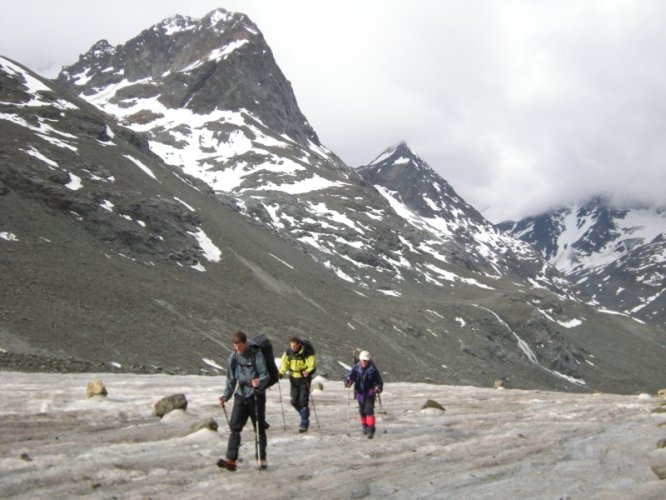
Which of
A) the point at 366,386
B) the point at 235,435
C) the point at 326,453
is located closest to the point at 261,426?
the point at 235,435

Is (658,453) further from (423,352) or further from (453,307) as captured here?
(453,307)

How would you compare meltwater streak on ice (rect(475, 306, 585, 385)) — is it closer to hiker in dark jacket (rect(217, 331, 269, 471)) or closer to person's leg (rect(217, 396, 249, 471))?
hiker in dark jacket (rect(217, 331, 269, 471))

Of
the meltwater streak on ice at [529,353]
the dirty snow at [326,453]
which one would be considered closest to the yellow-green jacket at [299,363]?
the dirty snow at [326,453]

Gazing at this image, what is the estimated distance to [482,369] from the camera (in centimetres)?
8688

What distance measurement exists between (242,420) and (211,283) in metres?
59.9

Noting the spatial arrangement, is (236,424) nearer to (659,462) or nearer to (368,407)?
(368,407)

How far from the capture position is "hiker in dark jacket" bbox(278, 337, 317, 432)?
1575 cm

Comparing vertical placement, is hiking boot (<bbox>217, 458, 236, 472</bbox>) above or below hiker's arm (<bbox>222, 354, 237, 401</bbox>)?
below

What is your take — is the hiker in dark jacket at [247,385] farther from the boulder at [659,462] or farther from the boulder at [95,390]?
the boulder at [95,390]

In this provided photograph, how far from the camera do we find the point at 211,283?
70.5 metres

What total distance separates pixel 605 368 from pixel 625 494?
12811 cm

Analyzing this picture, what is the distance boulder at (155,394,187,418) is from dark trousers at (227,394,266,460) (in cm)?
613

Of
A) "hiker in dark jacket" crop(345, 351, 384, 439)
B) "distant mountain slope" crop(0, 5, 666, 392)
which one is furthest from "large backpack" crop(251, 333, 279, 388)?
"distant mountain slope" crop(0, 5, 666, 392)

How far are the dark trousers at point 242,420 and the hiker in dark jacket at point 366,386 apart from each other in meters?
4.34
